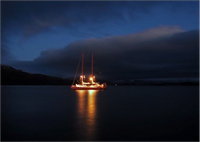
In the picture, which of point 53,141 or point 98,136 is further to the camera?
point 98,136

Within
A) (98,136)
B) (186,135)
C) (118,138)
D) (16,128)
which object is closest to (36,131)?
(16,128)

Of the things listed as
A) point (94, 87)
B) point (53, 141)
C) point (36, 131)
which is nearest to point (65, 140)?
point (53, 141)

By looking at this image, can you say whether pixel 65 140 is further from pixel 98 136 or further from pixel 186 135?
pixel 186 135

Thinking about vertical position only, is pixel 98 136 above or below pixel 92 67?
below

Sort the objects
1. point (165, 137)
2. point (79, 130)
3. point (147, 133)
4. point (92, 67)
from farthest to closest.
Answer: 1. point (92, 67)
2. point (79, 130)
3. point (147, 133)
4. point (165, 137)

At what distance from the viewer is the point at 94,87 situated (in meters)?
109

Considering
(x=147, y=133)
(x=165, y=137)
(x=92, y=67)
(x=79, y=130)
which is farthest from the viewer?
(x=92, y=67)

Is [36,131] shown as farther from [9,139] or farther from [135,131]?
[135,131]

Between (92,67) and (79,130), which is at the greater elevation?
(92,67)

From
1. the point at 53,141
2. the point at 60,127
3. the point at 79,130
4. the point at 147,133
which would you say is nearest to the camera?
the point at 53,141

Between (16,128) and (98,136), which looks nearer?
(98,136)

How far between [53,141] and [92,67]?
83421 mm

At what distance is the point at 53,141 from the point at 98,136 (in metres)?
3.63

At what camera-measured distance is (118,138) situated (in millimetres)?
15594
